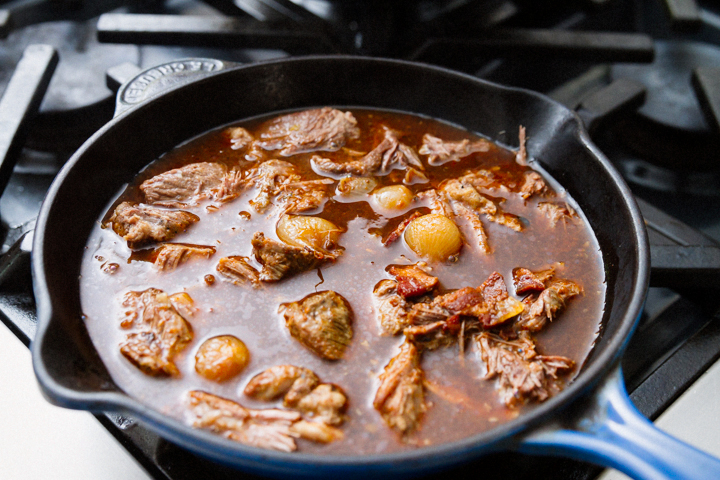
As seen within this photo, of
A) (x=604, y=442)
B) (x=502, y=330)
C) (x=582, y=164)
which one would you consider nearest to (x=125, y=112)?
(x=502, y=330)

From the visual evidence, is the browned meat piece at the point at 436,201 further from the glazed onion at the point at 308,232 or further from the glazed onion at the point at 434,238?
the glazed onion at the point at 308,232

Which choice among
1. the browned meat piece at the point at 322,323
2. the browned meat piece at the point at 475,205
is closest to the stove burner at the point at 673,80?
the browned meat piece at the point at 475,205

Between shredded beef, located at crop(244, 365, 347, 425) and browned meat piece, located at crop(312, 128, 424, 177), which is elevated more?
browned meat piece, located at crop(312, 128, 424, 177)

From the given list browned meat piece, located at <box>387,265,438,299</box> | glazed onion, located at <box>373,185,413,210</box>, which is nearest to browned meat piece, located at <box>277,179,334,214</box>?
glazed onion, located at <box>373,185,413,210</box>

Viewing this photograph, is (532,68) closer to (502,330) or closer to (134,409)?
(502,330)

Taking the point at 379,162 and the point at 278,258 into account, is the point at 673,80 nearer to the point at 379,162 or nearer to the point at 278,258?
the point at 379,162

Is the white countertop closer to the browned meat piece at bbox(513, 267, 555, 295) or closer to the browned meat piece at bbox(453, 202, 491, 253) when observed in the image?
the browned meat piece at bbox(513, 267, 555, 295)
